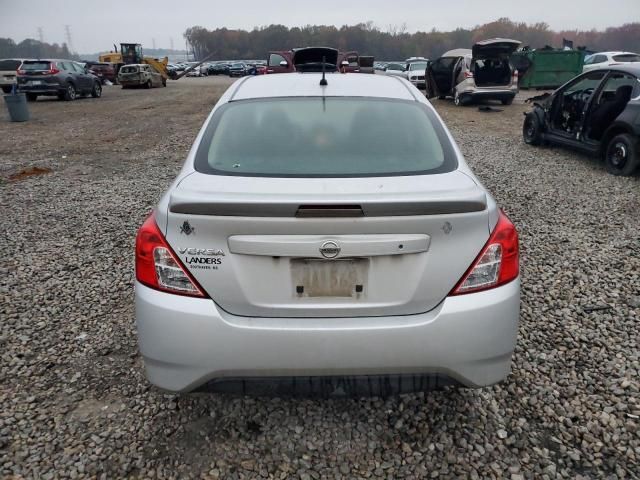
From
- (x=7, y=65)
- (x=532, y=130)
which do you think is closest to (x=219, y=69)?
(x=7, y=65)

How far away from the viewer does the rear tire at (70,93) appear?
63.9 ft

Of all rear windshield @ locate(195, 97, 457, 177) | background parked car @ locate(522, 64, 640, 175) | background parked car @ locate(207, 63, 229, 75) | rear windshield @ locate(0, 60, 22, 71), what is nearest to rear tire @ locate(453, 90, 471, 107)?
background parked car @ locate(522, 64, 640, 175)

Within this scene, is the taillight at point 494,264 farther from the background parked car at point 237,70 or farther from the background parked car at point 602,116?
the background parked car at point 237,70

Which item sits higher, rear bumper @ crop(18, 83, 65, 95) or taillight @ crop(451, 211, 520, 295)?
rear bumper @ crop(18, 83, 65, 95)

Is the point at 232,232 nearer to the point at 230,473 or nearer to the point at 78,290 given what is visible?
the point at 230,473

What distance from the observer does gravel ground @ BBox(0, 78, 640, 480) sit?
2.18m

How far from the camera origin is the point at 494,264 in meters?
1.98

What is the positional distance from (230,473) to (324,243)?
1.15 meters

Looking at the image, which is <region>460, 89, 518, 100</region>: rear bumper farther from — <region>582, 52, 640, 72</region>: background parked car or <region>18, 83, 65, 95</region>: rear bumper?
<region>18, 83, 65, 95</region>: rear bumper

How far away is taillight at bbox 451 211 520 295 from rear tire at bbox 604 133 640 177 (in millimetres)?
6077

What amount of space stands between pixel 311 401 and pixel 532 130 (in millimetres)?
8820

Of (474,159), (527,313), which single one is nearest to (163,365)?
(527,313)

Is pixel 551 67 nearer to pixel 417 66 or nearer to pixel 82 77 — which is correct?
pixel 417 66

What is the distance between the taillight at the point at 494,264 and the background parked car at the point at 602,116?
5972 mm
